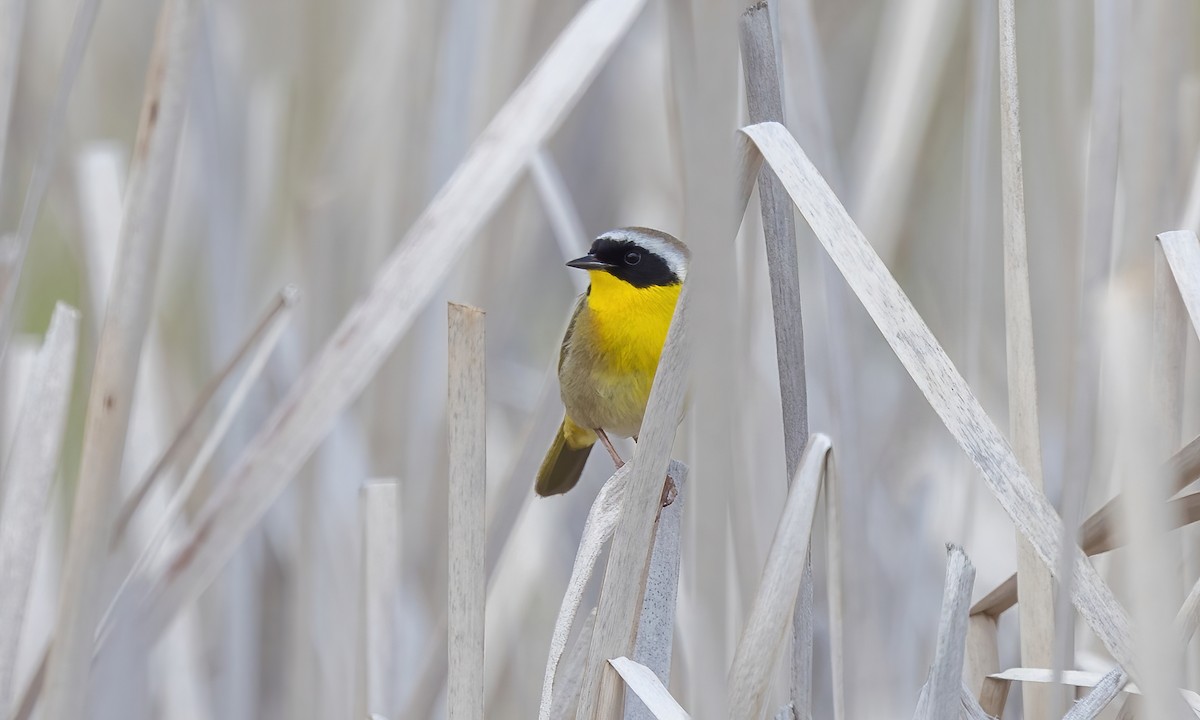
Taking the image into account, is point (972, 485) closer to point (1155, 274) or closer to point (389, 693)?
point (1155, 274)

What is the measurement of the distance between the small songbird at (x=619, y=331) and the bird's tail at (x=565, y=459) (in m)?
0.05

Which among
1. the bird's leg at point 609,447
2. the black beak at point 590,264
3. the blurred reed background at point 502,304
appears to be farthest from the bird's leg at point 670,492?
the black beak at point 590,264

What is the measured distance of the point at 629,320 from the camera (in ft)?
5.30

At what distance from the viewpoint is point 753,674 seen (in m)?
0.85

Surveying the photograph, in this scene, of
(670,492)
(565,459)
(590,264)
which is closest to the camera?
(670,492)

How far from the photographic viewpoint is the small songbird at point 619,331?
62.0 inches

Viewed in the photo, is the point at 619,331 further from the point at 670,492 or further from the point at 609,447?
the point at 670,492

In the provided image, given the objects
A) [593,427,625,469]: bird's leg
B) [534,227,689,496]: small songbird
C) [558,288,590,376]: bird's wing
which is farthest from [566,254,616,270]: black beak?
[593,427,625,469]: bird's leg

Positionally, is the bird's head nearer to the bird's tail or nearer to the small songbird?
the small songbird

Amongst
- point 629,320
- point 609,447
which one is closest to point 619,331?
point 629,320

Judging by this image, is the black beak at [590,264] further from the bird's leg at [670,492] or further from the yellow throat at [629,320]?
the bird's leg at [670,492]

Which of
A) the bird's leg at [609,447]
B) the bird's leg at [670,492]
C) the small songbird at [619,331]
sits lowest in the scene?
the bird's leg at [670,492]

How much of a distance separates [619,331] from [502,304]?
0.38 metres

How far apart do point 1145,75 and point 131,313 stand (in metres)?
0.90
